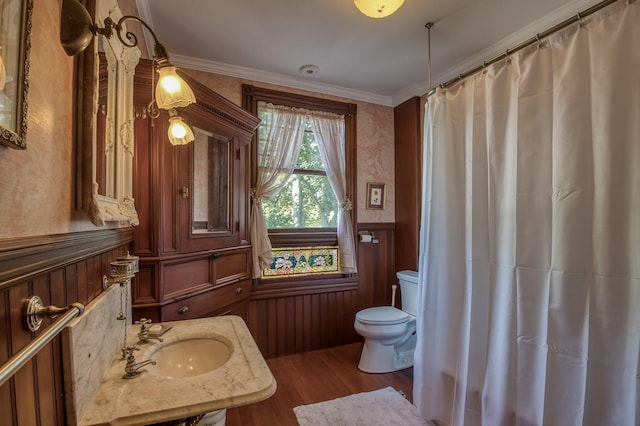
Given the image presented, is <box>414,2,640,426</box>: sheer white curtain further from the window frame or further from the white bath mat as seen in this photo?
the window frame

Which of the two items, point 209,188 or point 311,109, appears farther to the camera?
point 311,109

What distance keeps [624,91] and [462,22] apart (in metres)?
1.19

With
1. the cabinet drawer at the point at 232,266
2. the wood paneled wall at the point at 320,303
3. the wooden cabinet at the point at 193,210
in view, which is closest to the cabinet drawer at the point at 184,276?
the wooden cabinet at the point at 193,210

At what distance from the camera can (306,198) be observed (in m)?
2.92

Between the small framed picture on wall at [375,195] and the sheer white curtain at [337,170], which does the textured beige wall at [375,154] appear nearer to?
the small framed picture on wall at [375,195]

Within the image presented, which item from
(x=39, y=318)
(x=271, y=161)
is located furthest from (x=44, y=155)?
(x=271, y=161)

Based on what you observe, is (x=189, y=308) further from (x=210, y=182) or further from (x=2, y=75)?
(x=2, y=75)

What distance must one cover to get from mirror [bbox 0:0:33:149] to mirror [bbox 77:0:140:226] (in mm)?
261

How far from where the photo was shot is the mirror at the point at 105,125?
786 mm

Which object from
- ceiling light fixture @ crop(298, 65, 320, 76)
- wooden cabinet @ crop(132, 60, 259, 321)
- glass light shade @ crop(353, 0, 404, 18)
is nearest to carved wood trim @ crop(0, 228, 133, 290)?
wooden cabinet @ crop(132, 60, 259, 321)

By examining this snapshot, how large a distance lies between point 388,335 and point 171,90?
2.23 m

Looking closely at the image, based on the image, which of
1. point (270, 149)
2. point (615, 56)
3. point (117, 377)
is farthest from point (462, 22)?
point (117, 377)

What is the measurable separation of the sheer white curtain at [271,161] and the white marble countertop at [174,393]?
152 cm

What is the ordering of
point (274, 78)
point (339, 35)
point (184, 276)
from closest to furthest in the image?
point (184, 276) → point (339, 35) → point (274, 78)
